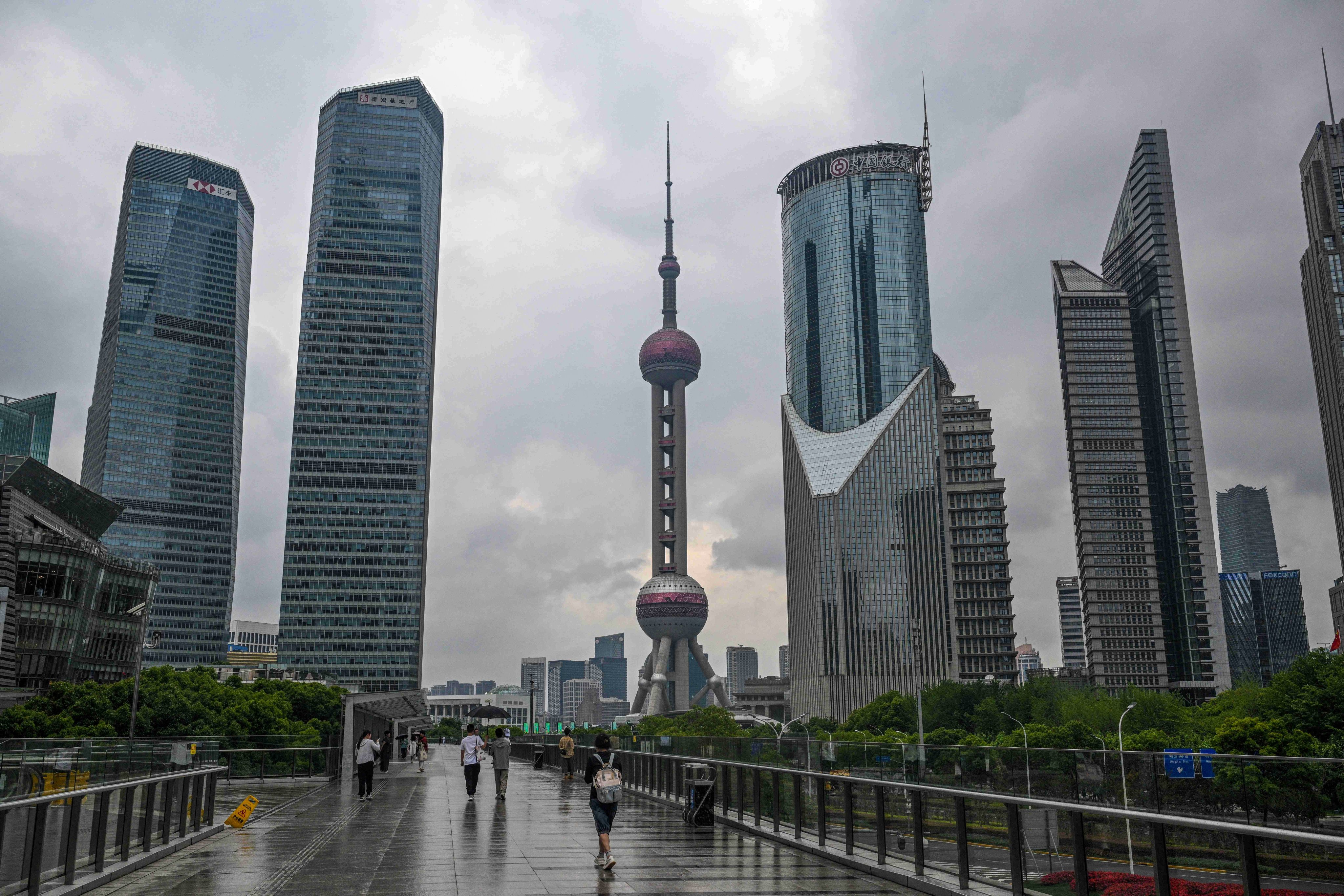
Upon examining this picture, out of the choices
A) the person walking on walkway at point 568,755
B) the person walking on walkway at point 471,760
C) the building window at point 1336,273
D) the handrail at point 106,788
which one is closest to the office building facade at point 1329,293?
the building window at point 1336,273

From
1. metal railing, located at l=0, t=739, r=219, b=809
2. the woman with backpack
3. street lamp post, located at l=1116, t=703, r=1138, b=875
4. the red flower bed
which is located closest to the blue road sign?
street lamp post, located at l=1116, t=703, r=1138, b=875

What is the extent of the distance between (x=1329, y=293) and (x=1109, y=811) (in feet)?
631

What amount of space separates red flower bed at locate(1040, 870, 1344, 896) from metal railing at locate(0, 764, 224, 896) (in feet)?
33.3

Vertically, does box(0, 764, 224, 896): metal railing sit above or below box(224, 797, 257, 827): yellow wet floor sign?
above

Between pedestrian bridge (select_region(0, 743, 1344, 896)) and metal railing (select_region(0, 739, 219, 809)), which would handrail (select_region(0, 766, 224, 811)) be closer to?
pedestrian bridge (select_region(0, 743, 1344, 896))

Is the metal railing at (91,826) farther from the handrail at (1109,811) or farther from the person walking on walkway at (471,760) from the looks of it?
the handrail at (1109,811)

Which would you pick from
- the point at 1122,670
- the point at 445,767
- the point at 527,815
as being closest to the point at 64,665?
the point at 445,767

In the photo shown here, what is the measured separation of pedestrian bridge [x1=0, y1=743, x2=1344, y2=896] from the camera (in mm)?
9344

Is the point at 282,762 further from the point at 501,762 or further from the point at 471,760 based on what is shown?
the point at 501,762

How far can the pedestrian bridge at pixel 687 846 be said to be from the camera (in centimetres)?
934

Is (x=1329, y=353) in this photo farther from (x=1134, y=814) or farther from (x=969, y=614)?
(x=1134, y=814)

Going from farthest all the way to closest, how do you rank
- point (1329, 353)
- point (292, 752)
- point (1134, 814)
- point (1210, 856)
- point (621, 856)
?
point (1329, 353)
point (292, 752)
point (621, 856)
point (1134, 814)
point (1210, 856)

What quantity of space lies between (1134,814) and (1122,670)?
20012cm

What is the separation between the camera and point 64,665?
93125 millimetres
